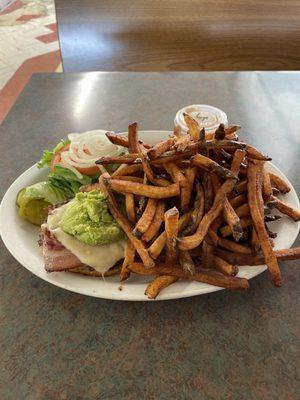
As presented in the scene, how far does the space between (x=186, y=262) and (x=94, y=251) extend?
0.26 meters

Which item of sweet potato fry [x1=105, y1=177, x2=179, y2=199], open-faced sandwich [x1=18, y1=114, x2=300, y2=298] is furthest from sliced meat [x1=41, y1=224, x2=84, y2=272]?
sweet potato fry [x1=105, y1=177, x2=179, y2=199]

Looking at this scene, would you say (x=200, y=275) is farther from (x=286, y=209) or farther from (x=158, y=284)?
Answer: (x=286, y=209)

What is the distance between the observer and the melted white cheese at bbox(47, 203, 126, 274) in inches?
42.3

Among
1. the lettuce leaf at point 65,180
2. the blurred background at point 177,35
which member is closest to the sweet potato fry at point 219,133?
the lettuce leaf at point 65,180

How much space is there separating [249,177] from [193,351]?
20.0 inches

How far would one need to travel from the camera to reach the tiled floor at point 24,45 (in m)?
4.40

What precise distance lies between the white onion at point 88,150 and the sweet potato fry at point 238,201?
54 cm

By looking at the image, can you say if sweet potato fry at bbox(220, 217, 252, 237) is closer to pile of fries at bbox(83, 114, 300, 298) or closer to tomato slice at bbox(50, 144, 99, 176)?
pile of fries at bbox(83, 114, 300, 298)

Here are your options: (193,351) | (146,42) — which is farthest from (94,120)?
(193,351)

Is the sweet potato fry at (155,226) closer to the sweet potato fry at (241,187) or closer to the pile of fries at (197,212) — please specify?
the pile of fries at (197,212)

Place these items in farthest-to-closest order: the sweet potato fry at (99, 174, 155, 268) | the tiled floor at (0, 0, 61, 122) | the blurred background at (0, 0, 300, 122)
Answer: the tiled floor at (0, 0, 61, 122) < the blurred background at (0, 0, 300, 122) < the sweet potato fry at (99, 174, 155, 268)

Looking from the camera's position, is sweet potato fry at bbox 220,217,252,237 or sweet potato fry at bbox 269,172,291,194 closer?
sweet potato fry at bbox 220,217,252,237

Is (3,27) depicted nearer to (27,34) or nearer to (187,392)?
(27,34)

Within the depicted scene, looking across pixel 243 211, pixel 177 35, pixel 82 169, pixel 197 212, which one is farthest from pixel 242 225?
pixel 177 35
